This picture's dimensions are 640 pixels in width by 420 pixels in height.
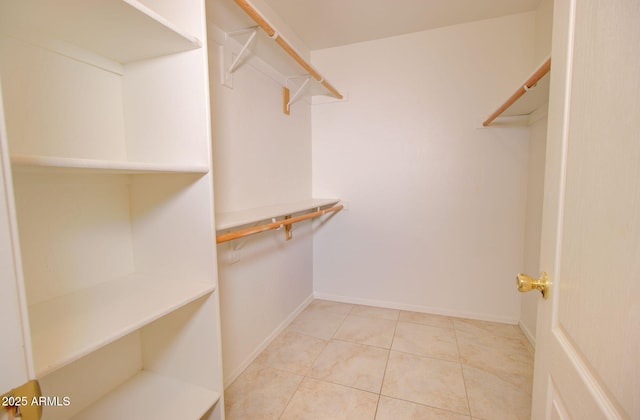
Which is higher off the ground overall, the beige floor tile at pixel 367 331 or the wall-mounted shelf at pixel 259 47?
the wall-mounted shelf at pixel 259 47

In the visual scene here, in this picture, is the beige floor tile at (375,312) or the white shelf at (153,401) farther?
the beige floor tile at (375,312)

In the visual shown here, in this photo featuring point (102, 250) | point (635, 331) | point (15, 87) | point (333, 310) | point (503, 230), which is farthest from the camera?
point (333, 310)

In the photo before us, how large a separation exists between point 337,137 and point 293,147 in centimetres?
48

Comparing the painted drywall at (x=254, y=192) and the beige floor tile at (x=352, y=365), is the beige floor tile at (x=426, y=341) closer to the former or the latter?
the beige floor tile at (x=352, y=365)

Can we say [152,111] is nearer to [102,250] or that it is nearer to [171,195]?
[171,195]

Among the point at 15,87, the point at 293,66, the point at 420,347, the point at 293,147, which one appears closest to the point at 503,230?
the point at 420,347

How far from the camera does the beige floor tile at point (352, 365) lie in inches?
62.5

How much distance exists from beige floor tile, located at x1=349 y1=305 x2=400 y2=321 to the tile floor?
49 millimetres

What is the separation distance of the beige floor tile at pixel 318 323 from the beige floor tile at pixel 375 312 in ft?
0.52

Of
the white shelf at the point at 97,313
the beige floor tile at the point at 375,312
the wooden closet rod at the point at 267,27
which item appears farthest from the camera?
the beige floor tile at the point at 375,312

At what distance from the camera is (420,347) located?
75.0 inches

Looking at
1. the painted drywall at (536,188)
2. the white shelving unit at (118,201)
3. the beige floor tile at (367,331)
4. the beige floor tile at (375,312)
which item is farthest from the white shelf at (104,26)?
the beige floor tile at (375,312)

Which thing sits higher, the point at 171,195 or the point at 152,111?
the point at 152,111

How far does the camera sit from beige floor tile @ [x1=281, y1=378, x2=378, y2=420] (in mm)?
1360
